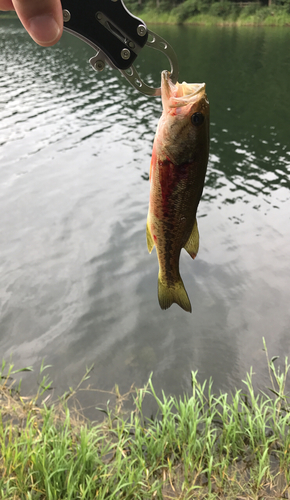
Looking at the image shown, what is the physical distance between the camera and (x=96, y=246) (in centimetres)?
1012

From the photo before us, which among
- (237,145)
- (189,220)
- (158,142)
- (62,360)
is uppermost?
(158,142)

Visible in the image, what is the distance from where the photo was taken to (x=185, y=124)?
190cm

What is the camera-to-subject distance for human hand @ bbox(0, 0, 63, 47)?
1.28 meters

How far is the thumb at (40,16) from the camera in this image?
4.20 ft

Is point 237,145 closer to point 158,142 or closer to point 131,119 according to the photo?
point 131,119

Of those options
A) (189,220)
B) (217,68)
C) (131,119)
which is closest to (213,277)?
(189,220)

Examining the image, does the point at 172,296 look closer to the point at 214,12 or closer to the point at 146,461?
the point at 146,461

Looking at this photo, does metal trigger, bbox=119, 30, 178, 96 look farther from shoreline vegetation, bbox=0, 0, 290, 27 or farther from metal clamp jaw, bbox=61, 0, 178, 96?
shoreline vegetation, bbox=0, 0, 290, 27

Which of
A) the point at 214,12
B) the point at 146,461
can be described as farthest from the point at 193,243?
the point at 214,12

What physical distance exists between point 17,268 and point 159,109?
44.3 ft

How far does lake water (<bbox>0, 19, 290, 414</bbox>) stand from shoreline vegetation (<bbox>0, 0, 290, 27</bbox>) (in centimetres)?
2983

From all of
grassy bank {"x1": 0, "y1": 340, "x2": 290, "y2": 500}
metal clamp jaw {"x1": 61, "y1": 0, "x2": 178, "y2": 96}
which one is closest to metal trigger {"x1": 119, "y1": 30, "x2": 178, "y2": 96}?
metal clamp jaw {"x1": 61, "y1": 0, "x2": 178, "y2": 96}

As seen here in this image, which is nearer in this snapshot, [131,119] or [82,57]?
[131,119]

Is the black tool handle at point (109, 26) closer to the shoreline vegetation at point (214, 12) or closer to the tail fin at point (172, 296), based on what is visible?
the tail fin at point (172, 296)
